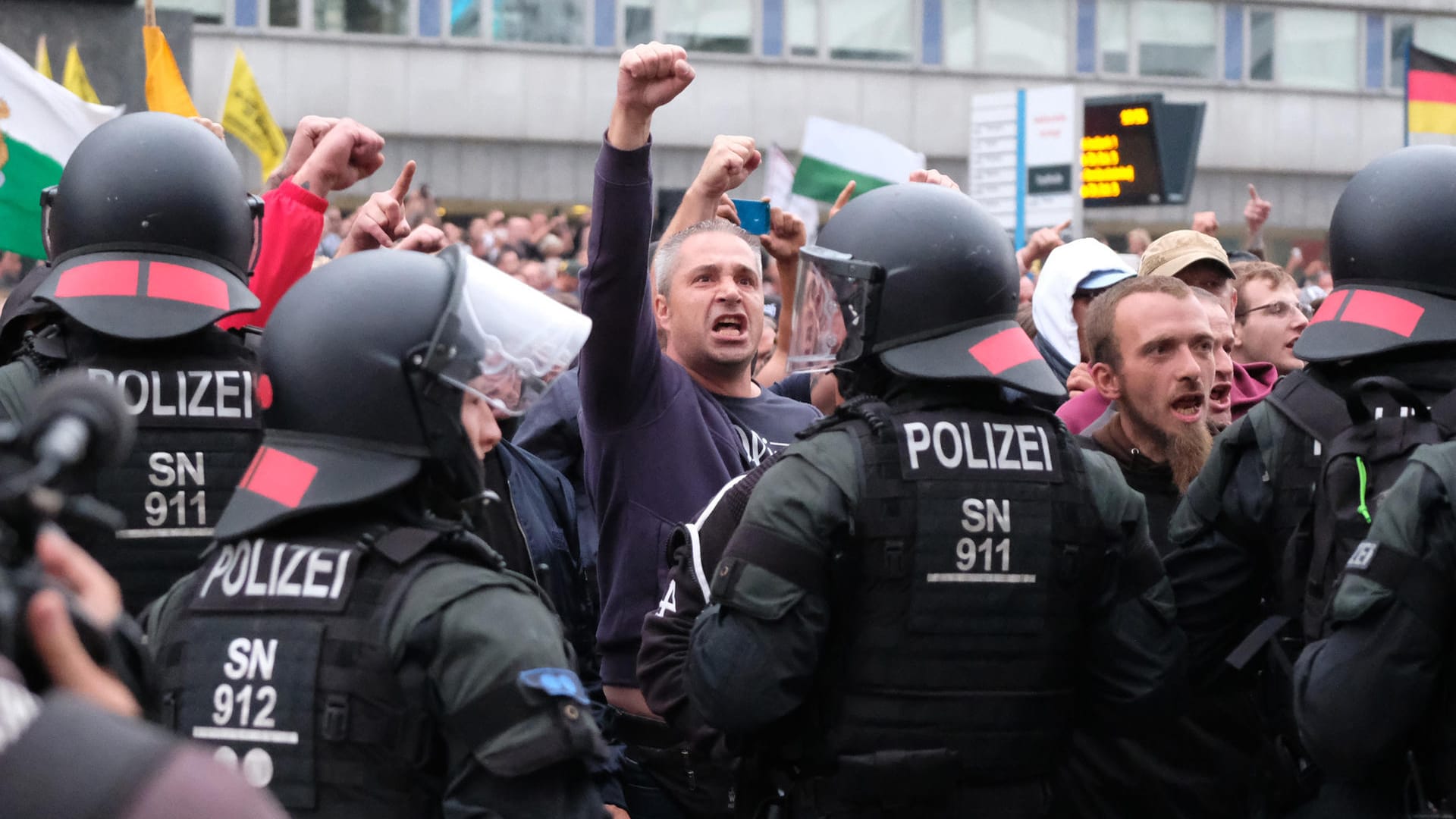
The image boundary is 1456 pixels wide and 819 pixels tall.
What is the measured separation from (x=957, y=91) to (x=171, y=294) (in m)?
24.8

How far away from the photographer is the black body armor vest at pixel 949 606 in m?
3.06

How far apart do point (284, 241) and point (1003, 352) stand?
2087 mm

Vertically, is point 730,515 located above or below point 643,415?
below

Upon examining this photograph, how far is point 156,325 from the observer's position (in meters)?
3.51

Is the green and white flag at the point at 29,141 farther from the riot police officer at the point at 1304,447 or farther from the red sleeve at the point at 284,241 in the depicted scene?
the riot police officer at the point at 1304,447

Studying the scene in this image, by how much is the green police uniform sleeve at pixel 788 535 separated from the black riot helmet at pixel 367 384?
54cm

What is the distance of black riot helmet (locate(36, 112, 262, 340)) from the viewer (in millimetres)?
3562

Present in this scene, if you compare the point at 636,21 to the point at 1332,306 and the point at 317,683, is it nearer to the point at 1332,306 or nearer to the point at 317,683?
the point at 1332,306

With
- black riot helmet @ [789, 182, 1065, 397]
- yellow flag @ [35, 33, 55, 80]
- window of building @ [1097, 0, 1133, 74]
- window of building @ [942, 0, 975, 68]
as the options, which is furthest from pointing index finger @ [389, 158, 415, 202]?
window of building @ [1097, 0, 1133, 74]

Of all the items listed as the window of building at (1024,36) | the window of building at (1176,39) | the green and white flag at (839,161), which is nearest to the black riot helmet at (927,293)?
the green and white flag at (839,161)

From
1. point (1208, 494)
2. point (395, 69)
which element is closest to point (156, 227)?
point (1208, 494)

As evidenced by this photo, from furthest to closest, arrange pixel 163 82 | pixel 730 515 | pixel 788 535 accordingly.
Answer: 1. pixel 163 82
2. pixel 730 515
3. pixel 788 535

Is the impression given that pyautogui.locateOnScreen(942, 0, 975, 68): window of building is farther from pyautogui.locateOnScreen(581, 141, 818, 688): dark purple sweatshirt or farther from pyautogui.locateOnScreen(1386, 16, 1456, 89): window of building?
pyautogui.locateOnScreen(581, 141, 818, 688): dark purple sweatshirt

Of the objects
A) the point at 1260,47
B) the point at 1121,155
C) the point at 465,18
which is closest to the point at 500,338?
the point at 1121,155
